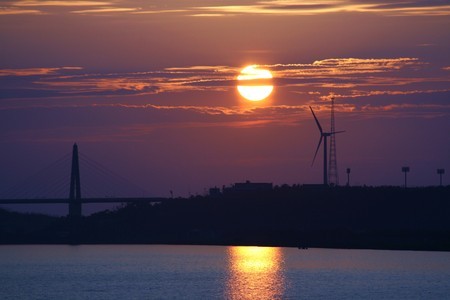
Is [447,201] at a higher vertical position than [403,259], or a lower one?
higher

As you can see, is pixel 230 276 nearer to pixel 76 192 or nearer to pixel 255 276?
pixel 255 276

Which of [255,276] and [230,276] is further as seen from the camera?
[255,276]

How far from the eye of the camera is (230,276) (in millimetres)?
104438

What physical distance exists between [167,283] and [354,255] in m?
47.5

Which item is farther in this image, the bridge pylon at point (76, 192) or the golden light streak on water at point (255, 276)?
the bridge pylon at point (76, 192)

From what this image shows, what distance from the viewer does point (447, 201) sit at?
199500mm

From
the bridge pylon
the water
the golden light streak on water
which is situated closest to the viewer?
the golden light streak on water

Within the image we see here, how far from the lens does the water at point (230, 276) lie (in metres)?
87.4

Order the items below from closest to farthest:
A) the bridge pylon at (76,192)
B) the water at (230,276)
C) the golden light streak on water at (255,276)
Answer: the golden light streak on water at (255,276) < the water at (230,276) < the bridge pylon at (76,192)

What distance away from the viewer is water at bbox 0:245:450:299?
87.4 meters

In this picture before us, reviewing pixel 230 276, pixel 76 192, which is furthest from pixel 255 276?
pixel 76 192

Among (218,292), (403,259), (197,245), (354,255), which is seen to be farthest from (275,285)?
(197,245)

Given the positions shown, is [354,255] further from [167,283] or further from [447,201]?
[447,201]

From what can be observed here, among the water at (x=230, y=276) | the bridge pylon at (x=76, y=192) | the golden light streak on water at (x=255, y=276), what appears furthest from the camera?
the bridge pylon at (x=76, y=192)
